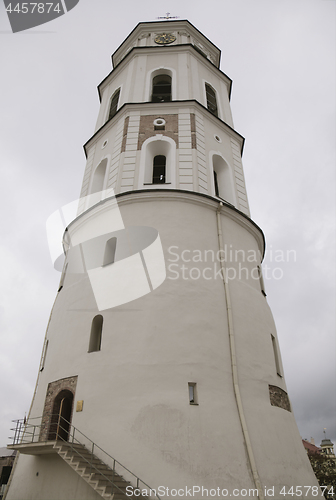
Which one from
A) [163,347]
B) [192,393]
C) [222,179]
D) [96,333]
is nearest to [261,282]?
[222,179]

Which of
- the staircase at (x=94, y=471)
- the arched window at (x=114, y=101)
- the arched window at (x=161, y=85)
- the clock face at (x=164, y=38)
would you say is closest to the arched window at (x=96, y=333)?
the staircase at (x=94, y=471)

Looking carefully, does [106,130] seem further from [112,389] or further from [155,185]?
[112,389]

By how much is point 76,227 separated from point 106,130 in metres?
5.77

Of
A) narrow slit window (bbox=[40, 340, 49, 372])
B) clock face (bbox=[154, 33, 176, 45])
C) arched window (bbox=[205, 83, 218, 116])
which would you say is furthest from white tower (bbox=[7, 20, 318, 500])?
clock face (bbox=[154, 33, 176, 45])

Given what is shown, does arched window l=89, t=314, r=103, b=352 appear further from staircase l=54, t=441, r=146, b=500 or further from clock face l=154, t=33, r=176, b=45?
clock face l=154, t=33, r=176, b=45

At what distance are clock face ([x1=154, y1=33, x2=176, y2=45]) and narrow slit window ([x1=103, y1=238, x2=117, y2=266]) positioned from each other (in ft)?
44.8

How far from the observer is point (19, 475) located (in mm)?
10992

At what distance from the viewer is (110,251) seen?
1349 centimetres

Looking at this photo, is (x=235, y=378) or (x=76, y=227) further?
(x=76, y=227)

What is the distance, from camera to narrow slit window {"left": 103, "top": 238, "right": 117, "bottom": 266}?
1317 cm

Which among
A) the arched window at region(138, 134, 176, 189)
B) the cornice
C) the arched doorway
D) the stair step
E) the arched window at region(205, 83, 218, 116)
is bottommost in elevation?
the stair step

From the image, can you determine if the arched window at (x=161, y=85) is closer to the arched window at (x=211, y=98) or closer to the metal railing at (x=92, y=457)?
the arched window at (x=211, y=98)

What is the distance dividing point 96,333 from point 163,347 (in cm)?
232

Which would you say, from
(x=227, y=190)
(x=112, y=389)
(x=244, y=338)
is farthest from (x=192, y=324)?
(x=227, y=190)
